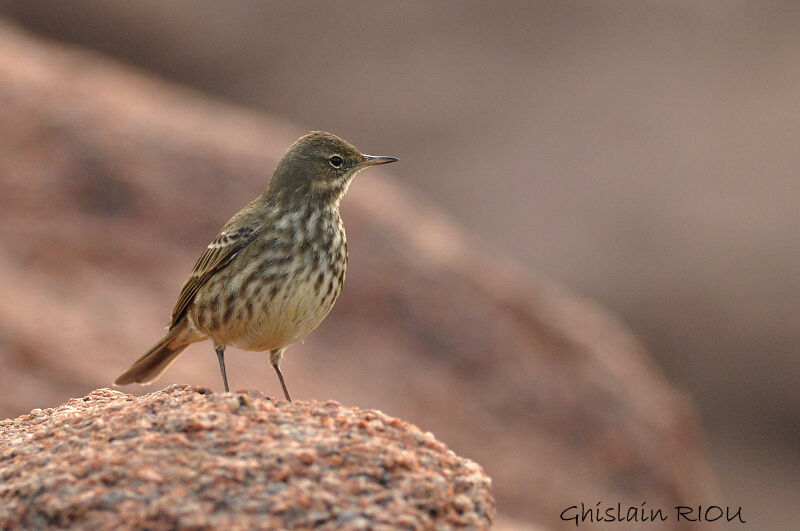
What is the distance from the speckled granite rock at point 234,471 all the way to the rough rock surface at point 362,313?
7.77 meters

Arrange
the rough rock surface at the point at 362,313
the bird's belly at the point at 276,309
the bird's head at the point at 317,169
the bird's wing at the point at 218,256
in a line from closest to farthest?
the bird's belly at the point at 276,309, the bird's wing at the point at 218,256, the bird's head at the point at 317,169, the rough rock surface at the point at 362,313

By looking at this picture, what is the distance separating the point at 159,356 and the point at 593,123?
2325cm

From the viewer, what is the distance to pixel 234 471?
4348mm

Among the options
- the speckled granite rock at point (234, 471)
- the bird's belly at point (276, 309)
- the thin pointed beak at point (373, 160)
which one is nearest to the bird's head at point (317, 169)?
the thin pointed beak at point (373, 160)

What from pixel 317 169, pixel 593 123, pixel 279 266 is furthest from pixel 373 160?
pixel 593 123

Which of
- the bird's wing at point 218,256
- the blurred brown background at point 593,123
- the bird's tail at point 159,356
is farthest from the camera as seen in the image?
the blurred brown background at point 593,123

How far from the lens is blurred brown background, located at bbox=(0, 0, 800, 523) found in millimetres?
24219

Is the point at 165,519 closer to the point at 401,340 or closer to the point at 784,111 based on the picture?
the point at 401,340

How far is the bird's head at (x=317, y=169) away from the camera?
25.1 ft

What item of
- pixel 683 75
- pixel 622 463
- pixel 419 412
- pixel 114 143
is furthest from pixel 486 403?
pixel 683 75

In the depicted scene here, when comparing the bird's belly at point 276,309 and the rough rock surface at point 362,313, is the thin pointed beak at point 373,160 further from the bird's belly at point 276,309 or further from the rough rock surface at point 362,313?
the rough rock surface at point 362,313

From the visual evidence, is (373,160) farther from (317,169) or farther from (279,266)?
(279,266)

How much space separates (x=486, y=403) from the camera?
14234 mm

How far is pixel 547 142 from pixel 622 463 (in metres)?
16.6
